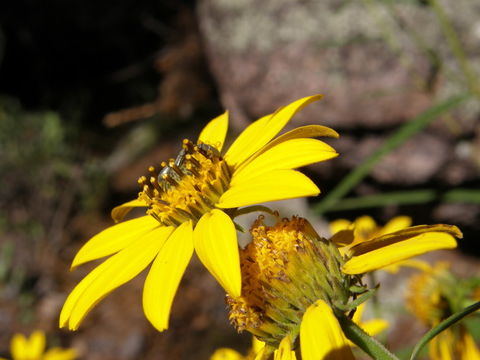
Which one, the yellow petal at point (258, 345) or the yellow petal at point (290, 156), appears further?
the yellow petal at point (258, 345)

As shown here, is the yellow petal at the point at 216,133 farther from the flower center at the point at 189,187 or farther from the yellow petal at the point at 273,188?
the yellow petal at the point at 273,188

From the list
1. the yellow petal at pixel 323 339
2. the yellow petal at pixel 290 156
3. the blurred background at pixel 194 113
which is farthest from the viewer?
the blurred background at pixel 194 113

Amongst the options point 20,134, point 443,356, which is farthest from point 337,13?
point 20,134

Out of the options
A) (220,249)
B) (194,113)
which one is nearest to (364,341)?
(220,249)

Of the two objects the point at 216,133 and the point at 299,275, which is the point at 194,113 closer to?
the point at 216,133

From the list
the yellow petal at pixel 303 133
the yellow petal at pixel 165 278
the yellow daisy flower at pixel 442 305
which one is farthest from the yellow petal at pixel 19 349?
the yellow petal at pixel 303 133

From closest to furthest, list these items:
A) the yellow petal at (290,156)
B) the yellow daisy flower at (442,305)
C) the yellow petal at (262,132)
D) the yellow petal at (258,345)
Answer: the yellow petal at (290,156) < the yellow petal at (262,132) < the yellow petal at (258,345) < the yellow daisy flower at (442,305)
